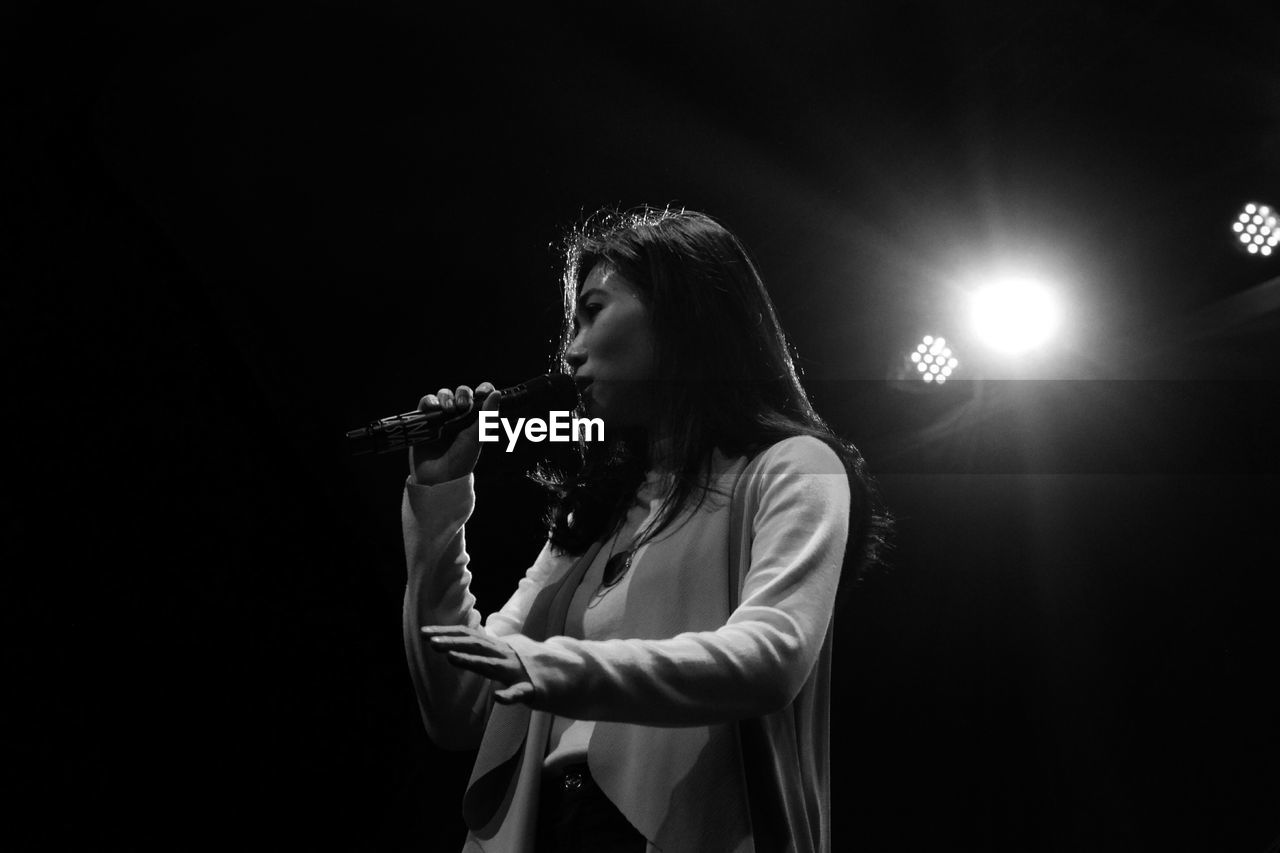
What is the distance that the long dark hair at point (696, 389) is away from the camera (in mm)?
1191

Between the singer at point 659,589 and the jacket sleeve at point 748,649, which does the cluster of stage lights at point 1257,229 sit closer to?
the singer at point 659,589

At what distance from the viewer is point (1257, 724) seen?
2189 mm

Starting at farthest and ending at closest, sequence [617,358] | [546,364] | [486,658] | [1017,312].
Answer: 1. [1017,312]
2. [546,364]
3. [617,358]
4. [486,658]

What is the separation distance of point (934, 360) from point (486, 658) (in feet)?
6.40

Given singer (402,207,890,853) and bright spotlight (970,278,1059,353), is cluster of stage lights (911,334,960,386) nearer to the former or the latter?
bright spotlight (970,278,1059,353)

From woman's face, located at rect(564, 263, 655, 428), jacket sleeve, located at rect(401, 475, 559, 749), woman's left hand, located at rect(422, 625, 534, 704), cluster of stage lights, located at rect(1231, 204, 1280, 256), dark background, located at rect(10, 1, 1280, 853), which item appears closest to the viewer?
woman's left hand, located at rect(422, 625, 534, 704)

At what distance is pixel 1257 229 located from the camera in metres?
2.42

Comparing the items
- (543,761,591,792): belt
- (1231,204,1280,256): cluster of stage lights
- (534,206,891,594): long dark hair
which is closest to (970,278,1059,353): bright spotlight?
(1231,204,1280,256): cluster of stage lights

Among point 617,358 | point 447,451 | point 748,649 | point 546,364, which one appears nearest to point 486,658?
point 748,649

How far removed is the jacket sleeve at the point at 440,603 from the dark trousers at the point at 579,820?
158mm

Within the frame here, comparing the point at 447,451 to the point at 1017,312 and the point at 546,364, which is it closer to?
the point at 546,364

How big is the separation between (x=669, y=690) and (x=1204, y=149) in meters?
2.10

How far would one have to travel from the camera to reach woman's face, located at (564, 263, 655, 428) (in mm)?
1283

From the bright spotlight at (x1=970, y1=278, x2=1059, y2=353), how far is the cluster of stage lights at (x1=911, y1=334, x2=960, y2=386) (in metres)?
0.09
